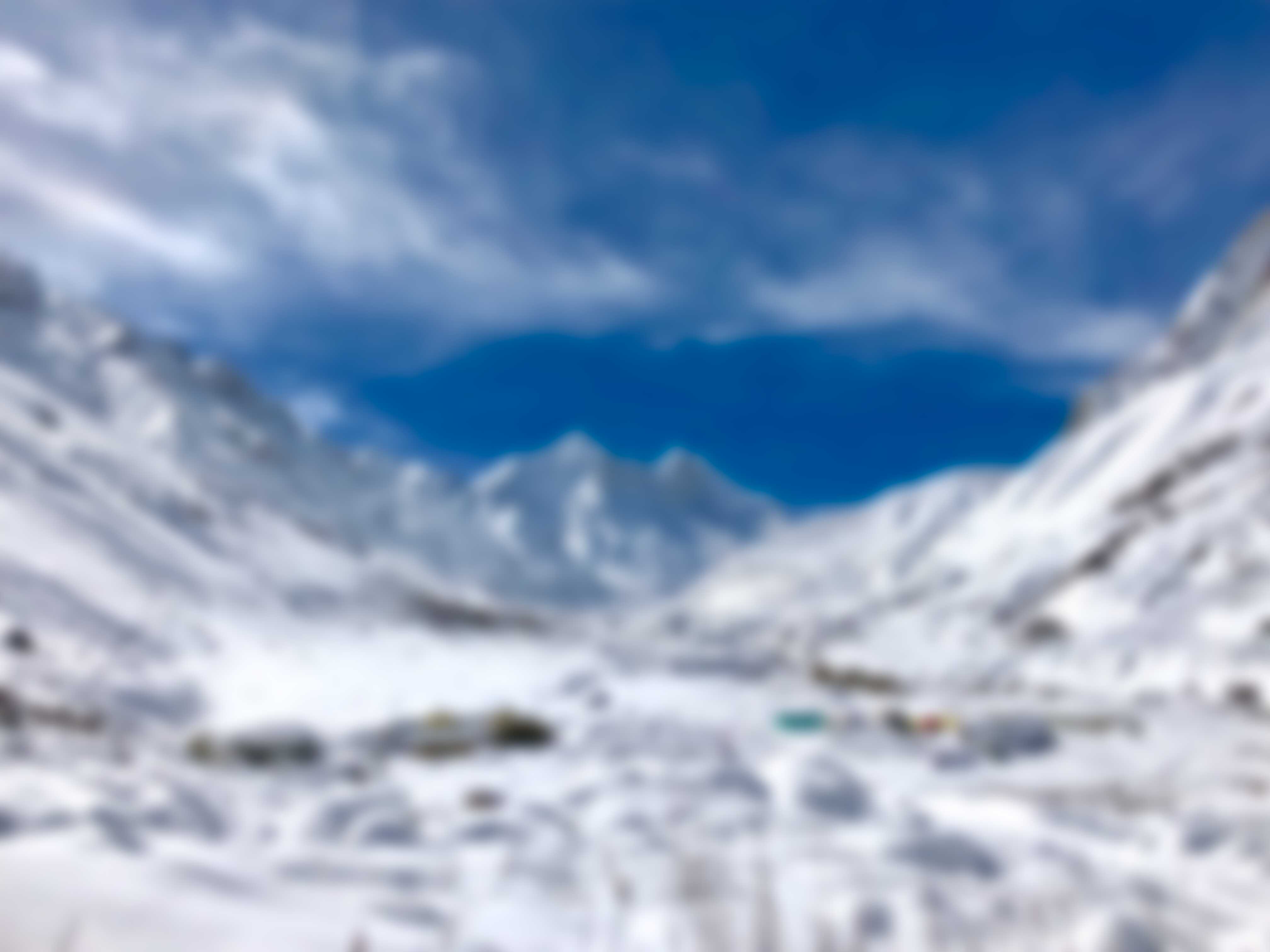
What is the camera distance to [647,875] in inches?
555

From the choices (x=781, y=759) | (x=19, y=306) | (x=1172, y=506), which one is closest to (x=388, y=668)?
(x=781, y=759)

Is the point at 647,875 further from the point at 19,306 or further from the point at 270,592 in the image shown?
the point at 19,306

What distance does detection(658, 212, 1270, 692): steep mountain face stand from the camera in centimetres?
5766

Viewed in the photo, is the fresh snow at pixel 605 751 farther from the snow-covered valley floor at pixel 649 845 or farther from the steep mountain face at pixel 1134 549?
the steep mountain face at pixel 1134 549

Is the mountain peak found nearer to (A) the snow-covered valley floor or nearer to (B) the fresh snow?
(B) the fresh snow

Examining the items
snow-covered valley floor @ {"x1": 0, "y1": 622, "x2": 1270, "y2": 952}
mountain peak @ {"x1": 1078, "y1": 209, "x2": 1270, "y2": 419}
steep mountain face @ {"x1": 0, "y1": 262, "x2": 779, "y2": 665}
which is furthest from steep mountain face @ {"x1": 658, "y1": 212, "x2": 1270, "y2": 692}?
steep mountain face @ {"x1": 0, "y1": 262, "x2": 779, "y2": 665}

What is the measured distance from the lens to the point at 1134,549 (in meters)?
71.8

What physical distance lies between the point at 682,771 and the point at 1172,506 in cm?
6544

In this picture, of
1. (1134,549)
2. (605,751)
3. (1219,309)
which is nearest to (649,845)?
(605,751)

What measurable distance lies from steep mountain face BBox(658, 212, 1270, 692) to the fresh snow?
0.45 m

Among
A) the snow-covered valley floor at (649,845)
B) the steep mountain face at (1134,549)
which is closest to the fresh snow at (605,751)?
the snow-covered valley floor at (649,845)

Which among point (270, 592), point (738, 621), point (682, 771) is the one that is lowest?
point (682, 771)

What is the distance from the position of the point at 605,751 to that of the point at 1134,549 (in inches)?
2261

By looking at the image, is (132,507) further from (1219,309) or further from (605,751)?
(1219,309)
